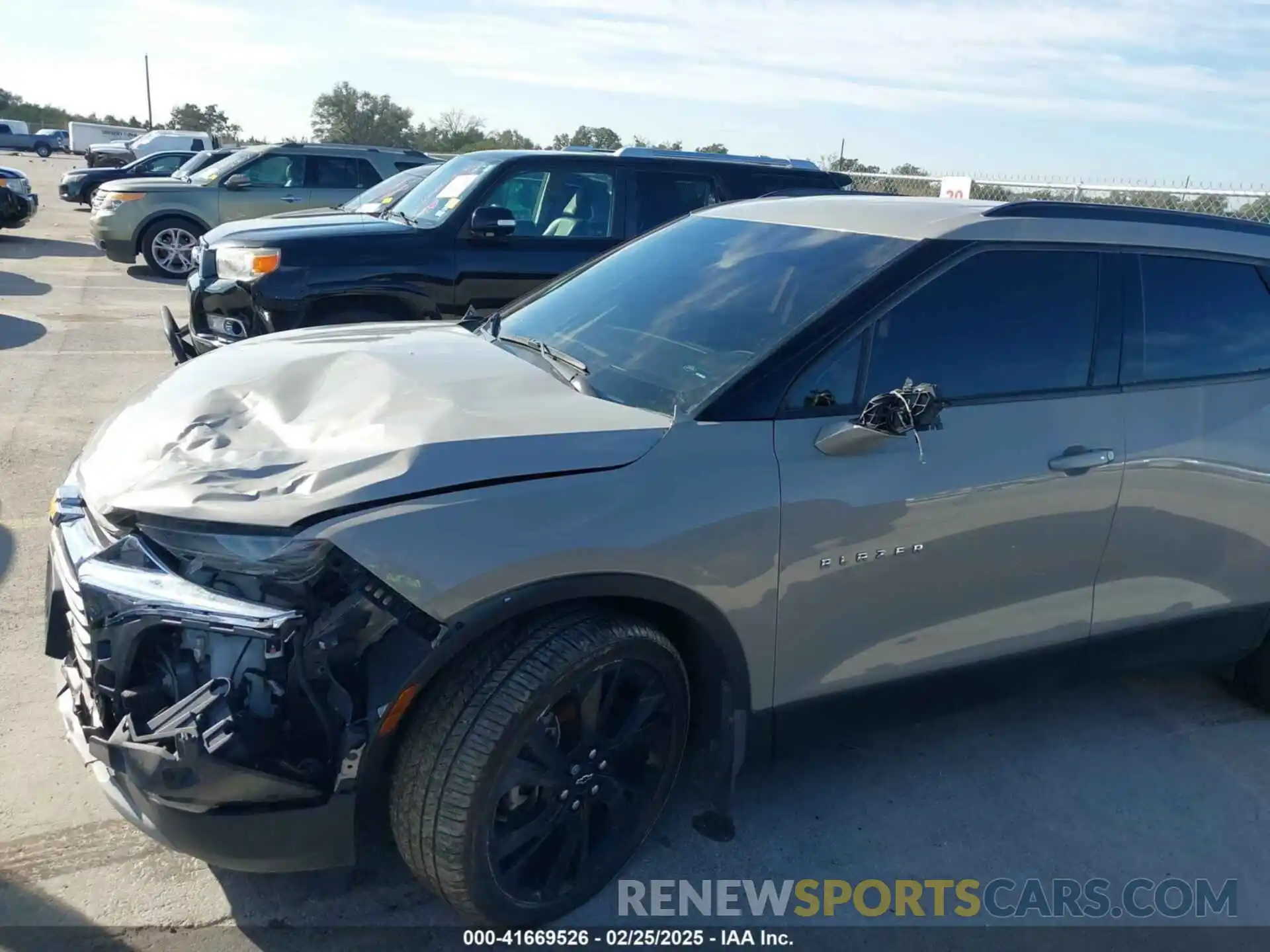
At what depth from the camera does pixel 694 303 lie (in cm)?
331

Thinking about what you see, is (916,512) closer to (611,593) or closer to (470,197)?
(611,593)

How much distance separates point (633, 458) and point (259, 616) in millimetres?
931

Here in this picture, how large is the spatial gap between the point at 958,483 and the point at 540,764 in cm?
137

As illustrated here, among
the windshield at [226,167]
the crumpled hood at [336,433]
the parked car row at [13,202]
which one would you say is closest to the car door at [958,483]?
the crumpled hood at [336,433]

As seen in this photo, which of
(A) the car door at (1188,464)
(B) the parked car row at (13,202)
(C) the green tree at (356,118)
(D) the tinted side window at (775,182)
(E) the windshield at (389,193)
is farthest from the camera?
(C) the green tree at (356,118)

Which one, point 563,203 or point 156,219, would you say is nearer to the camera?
point 563,203

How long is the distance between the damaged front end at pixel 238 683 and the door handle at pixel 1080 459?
1.90 m

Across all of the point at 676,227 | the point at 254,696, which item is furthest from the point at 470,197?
the point at 254,696

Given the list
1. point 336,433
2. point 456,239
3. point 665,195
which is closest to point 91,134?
point 456,239

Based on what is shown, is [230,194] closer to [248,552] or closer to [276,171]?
[276,171]

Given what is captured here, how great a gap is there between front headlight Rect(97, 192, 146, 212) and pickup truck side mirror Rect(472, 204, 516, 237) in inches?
352

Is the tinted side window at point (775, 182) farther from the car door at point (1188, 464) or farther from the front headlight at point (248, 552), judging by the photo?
the front headlight at point (248, 552)

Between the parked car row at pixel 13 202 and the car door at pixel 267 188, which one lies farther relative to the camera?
the parked car row at pixel 13 202

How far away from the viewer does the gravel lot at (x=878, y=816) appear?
2705mm
